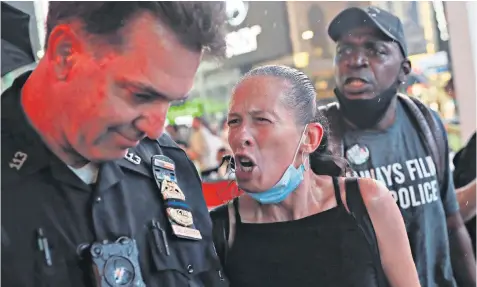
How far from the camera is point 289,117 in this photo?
0.94m

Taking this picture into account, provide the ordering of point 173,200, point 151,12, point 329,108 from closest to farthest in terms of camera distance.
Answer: point 151,12, point 173,200, point 329,108

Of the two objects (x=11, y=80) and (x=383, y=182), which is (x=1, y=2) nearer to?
(x=11, y=80)

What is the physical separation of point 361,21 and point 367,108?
160 mm

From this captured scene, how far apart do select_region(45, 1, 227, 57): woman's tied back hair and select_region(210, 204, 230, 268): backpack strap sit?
311mm

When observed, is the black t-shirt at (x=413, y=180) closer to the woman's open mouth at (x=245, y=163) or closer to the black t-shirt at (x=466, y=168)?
the black t-shirt at (x=466, y=168)

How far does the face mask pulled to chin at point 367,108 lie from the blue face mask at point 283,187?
0.16m

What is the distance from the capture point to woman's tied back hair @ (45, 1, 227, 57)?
28.7 inches

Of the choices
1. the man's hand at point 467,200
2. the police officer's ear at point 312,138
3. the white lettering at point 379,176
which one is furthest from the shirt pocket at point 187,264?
the man's hand at point 467,200

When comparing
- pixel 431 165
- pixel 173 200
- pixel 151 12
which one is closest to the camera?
pixel 151 12

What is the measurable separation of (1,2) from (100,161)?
0.86ft

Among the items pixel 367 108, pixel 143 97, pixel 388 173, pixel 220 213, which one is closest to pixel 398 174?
pixel 388 173

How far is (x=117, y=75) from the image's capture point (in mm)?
746

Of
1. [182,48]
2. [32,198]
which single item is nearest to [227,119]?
[182,48]

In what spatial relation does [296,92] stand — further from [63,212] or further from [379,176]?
[63,212]
